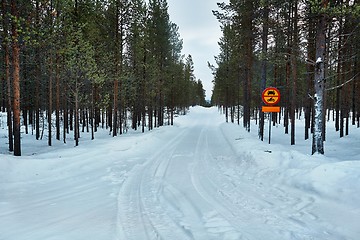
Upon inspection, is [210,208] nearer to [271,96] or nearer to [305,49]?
[271,96]

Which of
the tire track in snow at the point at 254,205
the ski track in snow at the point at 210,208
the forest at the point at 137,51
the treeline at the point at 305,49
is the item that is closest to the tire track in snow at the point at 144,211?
the ski track in snow at the point at 210,208

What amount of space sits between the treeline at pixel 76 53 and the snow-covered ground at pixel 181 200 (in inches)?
206

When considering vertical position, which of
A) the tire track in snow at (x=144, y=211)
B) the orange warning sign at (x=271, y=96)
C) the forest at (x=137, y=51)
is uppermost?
the forest at (x=137, y=51)

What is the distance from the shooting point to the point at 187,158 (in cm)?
1127

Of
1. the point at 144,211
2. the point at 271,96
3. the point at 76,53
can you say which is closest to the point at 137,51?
the point at 76,53

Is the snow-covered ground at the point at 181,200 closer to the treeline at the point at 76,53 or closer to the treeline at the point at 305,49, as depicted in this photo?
the treeline at the point at 305,49

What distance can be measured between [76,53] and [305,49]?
14.9 metres

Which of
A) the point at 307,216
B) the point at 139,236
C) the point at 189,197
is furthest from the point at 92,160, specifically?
the point at 307,216

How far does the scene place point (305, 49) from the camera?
1520 centimetres

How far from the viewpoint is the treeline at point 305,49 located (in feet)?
30.6

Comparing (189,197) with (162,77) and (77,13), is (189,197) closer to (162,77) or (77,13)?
(77,13)

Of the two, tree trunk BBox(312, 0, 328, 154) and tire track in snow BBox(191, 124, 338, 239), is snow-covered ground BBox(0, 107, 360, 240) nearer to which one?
tire track in snow BBox(191, 124, 338, 239)

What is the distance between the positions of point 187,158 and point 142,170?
2.87 metres

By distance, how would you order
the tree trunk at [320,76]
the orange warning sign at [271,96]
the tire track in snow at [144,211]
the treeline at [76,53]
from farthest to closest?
the orange warning sign at [271,96], the treeline at [76,53], the tree trunk at [320,76], the tire track in snow at [144,211]
